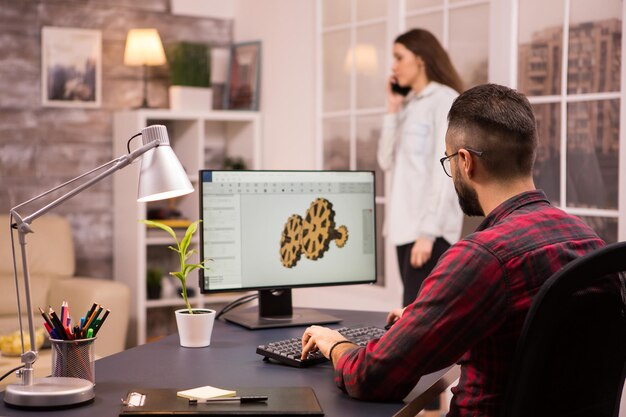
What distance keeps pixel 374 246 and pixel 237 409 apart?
1.10 metres

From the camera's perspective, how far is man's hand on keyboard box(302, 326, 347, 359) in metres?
1.73

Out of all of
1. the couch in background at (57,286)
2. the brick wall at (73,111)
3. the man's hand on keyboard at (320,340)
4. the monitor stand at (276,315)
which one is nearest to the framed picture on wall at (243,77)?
the brick wall at (73,111)

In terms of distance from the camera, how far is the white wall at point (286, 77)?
188 inches

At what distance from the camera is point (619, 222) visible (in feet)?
10.4

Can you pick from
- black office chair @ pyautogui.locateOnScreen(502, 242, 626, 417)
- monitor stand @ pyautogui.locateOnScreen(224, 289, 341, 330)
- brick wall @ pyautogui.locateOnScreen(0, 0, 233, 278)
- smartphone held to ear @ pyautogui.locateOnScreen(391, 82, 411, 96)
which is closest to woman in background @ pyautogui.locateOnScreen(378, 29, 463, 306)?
smartphone held to ear @ pyautogui.locateOnScreen(391, 82, 411, 96)

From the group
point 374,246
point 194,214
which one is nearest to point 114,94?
point 194,214

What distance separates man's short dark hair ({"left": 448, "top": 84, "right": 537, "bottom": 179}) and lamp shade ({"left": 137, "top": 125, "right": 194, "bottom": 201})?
21.4 inches

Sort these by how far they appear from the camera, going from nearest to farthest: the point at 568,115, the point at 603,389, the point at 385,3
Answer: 1. the point at 603,389
2. the point at 568,115
3. the point at 385,3

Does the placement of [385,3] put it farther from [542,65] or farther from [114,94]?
[114,94]

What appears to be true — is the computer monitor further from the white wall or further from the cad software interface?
the white wall

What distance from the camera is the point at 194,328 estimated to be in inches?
79.4

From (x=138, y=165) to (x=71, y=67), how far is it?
0.73 metres

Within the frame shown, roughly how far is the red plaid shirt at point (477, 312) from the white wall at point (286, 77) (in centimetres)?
326

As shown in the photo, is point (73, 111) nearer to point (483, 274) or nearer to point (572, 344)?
point (483, 274)
